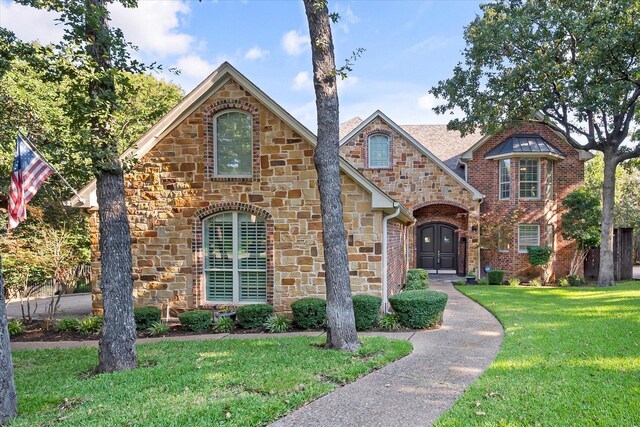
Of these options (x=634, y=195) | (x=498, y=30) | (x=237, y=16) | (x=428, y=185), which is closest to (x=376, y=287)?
(x=237, y=16)

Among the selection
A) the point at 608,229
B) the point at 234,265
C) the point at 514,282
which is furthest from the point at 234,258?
the point at 608,229

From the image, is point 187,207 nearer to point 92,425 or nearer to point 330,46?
point 330,46

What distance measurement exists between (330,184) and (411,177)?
11877mm

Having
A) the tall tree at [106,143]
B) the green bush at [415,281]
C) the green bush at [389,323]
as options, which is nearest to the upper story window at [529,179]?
the green bush at [415,281]

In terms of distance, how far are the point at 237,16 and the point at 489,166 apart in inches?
540

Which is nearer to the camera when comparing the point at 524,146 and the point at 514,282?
the point at 514,282

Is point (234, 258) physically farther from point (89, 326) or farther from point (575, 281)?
point (575, 281)

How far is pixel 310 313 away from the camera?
8.52 m

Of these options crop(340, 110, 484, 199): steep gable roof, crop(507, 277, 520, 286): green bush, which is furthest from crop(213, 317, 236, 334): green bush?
crop(507, 277, 520, 286): green bush

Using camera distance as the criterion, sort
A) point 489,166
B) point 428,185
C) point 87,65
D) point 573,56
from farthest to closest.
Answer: point 489,166
point 428,185
point 573,56
point 87,65

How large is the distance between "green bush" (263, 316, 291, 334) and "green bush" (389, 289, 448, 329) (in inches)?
94.2

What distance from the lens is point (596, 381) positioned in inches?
187

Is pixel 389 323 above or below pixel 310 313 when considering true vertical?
below

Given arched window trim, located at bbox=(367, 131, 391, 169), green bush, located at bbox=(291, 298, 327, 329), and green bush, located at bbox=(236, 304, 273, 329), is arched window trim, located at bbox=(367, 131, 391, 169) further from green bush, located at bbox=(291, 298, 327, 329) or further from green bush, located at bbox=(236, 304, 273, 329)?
green bush, located at bbox=(236, 304, 273, 329)
